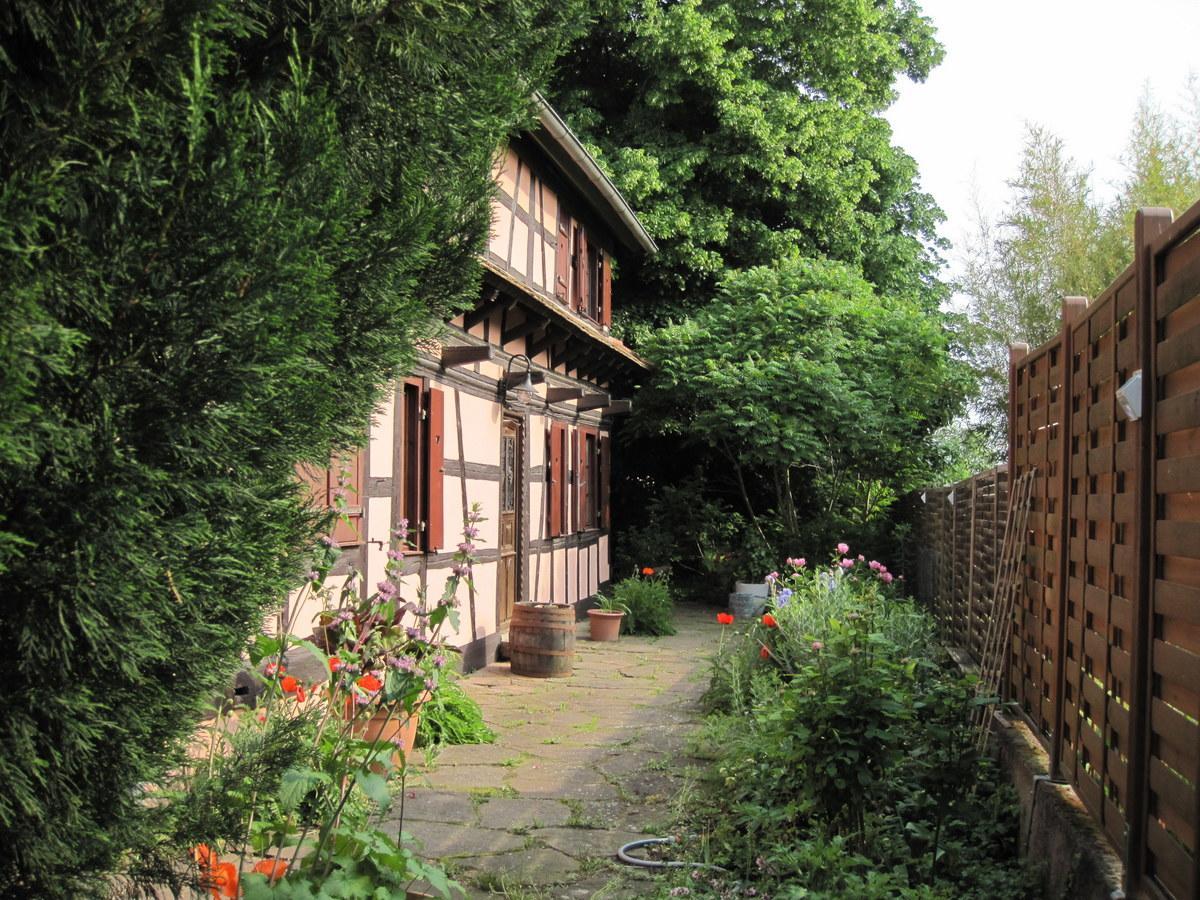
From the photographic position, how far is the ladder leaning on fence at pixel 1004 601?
488 cm

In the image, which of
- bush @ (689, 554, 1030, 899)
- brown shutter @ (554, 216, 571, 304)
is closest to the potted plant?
brown shutter @ (554, 216, 571, 304)

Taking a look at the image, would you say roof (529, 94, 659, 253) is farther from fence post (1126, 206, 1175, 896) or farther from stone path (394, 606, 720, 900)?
fence post (1126, 206, 1175, 896)

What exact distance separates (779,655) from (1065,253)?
15.1 metres

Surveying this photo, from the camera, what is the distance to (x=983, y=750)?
5.03 meters

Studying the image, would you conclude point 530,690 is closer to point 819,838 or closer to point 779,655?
point 779,655

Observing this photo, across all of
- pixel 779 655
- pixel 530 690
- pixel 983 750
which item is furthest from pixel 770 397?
pixel 983 750

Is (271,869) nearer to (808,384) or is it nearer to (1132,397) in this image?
(1132,397)

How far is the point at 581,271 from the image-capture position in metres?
13.8

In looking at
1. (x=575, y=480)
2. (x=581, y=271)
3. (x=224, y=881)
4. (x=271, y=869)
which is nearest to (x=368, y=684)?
(x=271, y=869)

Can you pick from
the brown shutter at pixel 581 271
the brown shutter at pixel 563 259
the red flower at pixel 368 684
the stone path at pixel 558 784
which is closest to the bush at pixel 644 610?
the stone path at pixel 558 784

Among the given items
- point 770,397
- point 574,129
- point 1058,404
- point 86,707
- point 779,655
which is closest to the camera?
point 86,707

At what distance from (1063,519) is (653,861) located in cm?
202

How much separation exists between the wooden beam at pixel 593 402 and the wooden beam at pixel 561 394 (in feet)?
2.74

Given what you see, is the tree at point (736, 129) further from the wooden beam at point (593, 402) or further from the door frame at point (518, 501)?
the door frame at point (518, 501)
